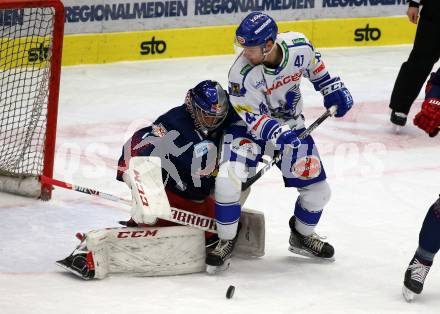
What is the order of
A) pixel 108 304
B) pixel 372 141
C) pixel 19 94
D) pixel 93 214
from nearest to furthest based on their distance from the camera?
pixel 108 304, pixel 93 214, pixel 19 94, pixel 372 141

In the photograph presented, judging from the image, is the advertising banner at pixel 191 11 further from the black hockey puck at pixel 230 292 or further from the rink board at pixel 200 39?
the black hockey puck at pixel 230 292

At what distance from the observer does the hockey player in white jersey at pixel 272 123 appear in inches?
160

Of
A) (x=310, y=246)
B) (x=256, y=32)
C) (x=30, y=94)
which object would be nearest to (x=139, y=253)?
(x=310, y=246)

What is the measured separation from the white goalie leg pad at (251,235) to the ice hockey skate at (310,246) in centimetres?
15

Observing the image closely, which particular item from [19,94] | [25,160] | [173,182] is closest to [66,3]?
[19,94]

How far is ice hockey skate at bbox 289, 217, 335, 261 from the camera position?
4.39 metres

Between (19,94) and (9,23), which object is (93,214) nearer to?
(19,94)

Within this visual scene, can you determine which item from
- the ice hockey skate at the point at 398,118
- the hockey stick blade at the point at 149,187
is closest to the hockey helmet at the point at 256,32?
the hockey stick blade at the point at 149,187

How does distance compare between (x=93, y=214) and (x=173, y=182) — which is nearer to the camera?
(x=173, y=182)

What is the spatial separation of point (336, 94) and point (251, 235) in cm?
65

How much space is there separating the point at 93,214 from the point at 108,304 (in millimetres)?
1119

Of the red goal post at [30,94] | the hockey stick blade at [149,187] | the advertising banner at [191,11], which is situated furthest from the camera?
the advertising banner at [191,11]

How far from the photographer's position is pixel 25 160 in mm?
5250

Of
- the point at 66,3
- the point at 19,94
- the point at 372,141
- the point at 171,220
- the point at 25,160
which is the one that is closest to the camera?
the point at 171,220
